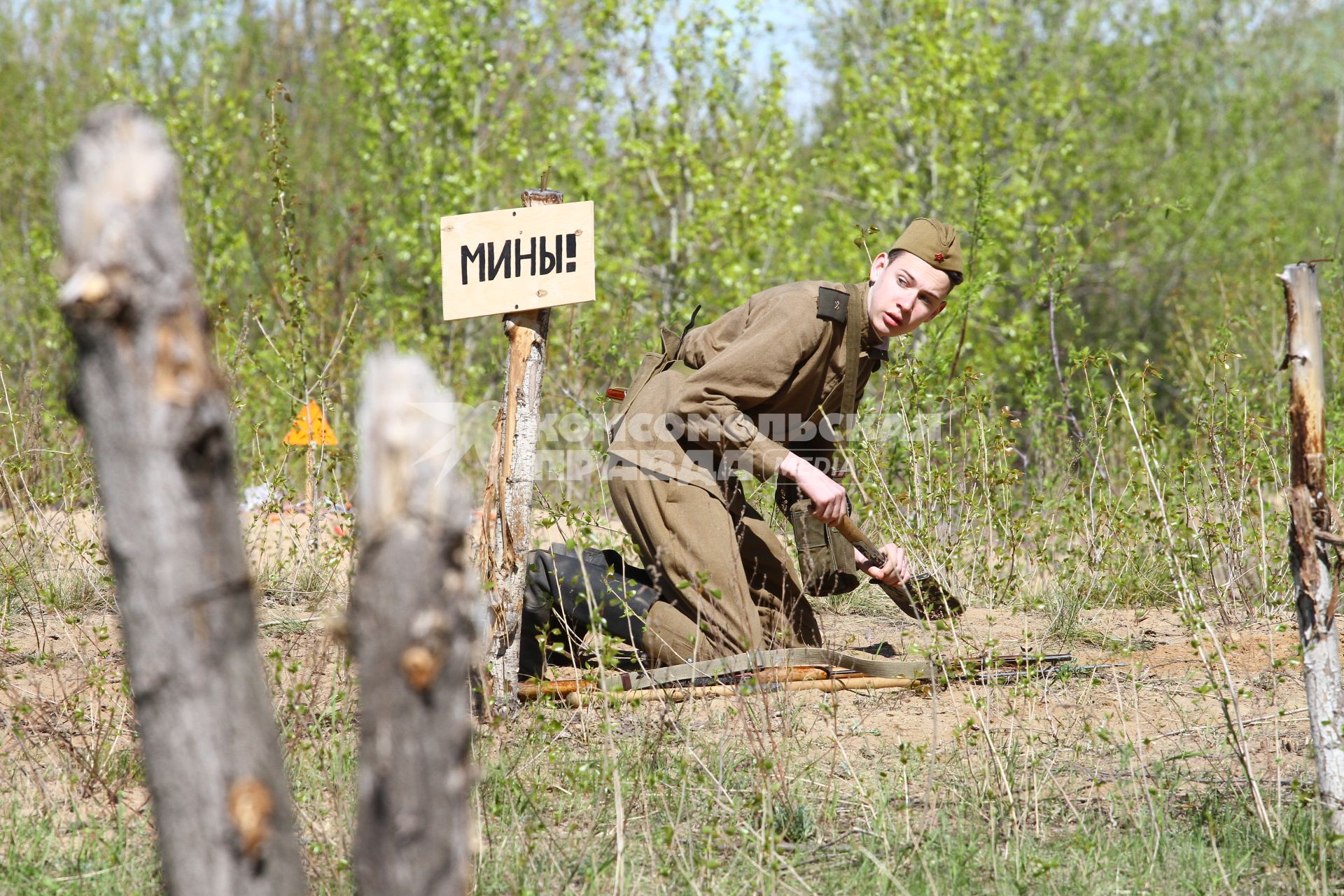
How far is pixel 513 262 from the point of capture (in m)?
3.55

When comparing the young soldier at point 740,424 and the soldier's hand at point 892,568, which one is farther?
the soldier's hand at point 892,568

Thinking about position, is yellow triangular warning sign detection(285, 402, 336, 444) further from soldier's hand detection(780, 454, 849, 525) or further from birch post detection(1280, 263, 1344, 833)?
birch post detection(1280, 263, 1344, 833)

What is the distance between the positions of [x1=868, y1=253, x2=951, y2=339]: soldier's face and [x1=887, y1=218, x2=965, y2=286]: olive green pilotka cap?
0.02 metres

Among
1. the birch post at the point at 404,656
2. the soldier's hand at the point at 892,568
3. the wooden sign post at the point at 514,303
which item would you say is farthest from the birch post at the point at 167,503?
the soldier's hand at the point at 892,568

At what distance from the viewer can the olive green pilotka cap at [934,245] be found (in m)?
4.05

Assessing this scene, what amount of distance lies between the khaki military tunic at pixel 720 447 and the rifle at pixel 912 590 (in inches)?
11.6

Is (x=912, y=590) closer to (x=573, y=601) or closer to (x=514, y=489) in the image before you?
(x=573, y=601)

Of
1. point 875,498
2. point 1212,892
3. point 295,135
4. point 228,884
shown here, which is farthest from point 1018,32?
point 228,884

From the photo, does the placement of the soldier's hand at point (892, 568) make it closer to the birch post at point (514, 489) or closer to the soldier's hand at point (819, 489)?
the soldier's hand at point (819, 489)

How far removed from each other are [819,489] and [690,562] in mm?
520

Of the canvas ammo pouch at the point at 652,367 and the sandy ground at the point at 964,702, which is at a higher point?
the canvas ammo pouch at the point at 652,367

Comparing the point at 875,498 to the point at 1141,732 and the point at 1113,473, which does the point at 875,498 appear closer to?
the point at 1141,732

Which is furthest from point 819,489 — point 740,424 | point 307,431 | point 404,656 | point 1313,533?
point 307,431

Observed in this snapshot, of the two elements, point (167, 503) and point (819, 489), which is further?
point (819, 489)
